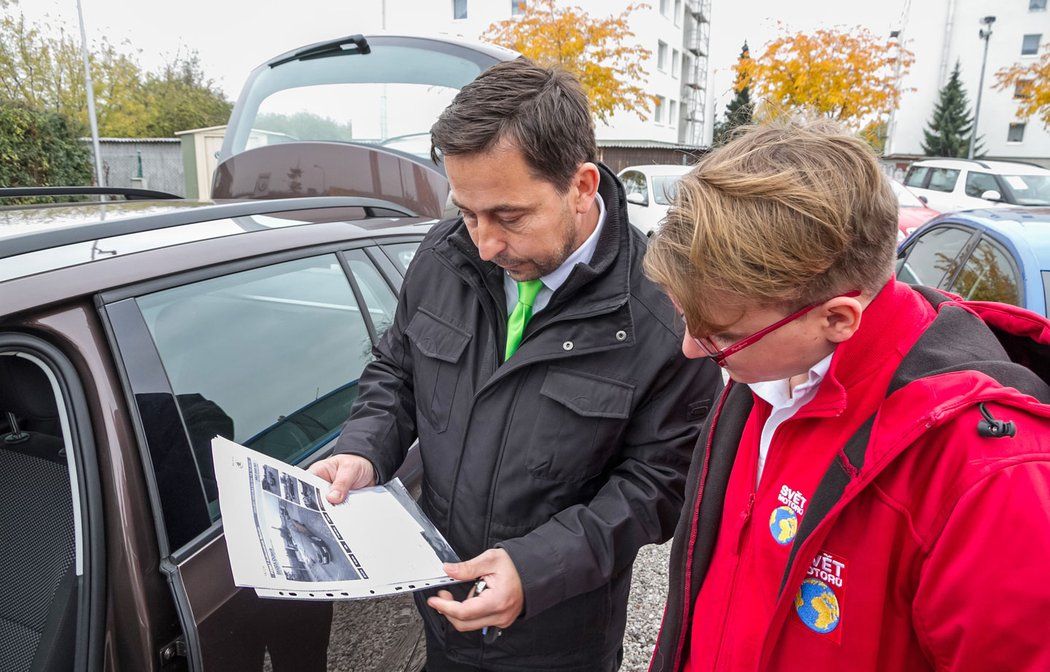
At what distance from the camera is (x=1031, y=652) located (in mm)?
717

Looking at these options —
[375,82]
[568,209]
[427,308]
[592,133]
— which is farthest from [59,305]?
[375,82]

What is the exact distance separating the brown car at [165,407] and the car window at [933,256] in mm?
3403

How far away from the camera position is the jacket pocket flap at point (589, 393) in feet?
4.37

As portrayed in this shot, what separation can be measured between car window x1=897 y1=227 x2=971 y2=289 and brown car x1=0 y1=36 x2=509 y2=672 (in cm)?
340

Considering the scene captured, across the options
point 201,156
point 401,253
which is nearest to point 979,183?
point 401,253

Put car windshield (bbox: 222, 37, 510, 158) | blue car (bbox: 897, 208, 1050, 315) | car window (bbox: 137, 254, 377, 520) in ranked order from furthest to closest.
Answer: car windshield (bbox: 222, 37, 510, 158) → blue car (bbox: 897, 208, 1050, 315) → car window (bbox: 137, 254, 377, 520)

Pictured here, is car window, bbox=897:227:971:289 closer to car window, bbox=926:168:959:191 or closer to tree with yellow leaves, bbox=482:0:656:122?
Result: car window, bbox=926:168:959:191

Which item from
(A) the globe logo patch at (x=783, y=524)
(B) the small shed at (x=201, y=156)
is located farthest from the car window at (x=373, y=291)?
(B) the small shed at (x=201, y=156)

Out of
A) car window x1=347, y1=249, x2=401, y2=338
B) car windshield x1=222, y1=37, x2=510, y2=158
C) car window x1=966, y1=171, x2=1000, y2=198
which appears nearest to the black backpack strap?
car window x1=347, y1=249, x2=401, y2=338

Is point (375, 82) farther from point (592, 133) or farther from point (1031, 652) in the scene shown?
point (1031, 652)

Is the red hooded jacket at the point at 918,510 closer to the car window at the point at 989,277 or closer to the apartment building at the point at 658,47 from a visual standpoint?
the car window at the point at 989,277

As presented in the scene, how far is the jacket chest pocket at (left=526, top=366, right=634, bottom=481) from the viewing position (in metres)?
1.34

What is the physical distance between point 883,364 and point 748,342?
181 mm

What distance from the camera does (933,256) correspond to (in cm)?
436
